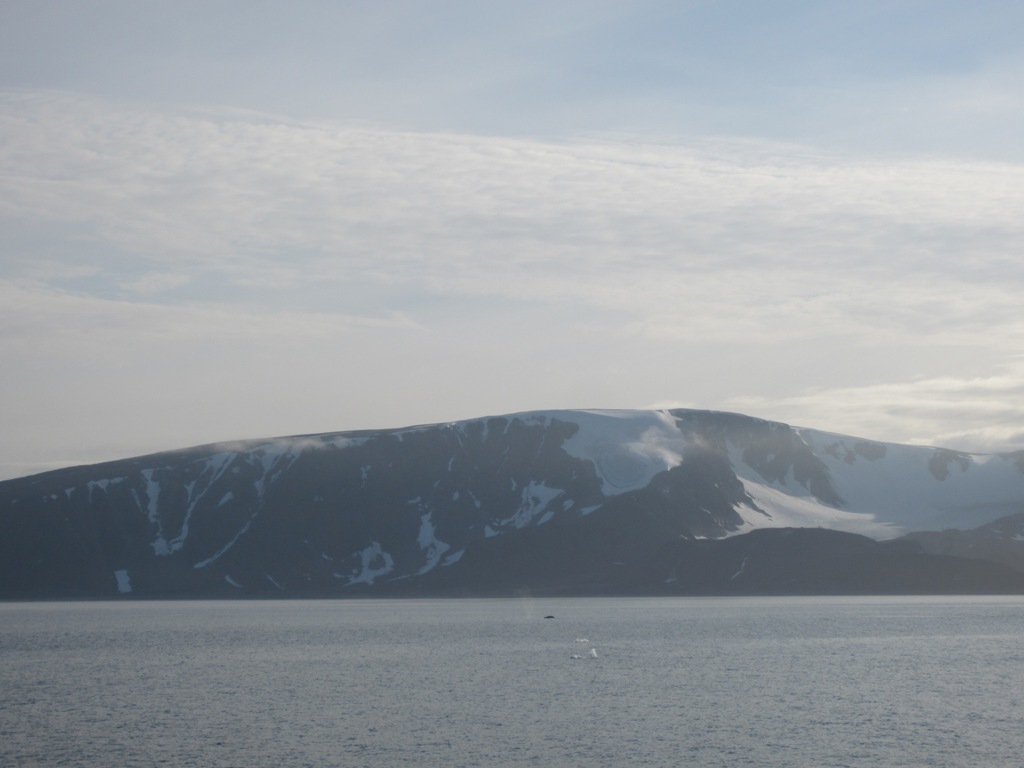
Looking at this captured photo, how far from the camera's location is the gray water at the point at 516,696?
48469mm

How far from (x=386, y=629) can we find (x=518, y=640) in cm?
2204

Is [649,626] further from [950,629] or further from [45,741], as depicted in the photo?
[45,741]

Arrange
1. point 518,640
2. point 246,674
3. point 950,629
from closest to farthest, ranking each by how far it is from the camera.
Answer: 1. point 246,674
2. point 518,640
3. point 950,629

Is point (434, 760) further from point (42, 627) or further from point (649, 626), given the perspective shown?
point (42, 627)

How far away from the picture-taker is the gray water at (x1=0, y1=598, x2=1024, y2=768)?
48.5m

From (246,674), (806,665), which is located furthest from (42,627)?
(806,665)

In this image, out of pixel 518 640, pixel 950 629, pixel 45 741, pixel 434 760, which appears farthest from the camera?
pixel 950 629

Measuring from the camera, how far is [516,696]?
65812 millimetres

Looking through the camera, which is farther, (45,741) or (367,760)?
(45,741)

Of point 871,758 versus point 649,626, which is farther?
→ point 649,626

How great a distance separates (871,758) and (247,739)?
941 inches

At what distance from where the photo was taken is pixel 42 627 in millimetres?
138500

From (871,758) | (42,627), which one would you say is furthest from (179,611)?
(871,758)

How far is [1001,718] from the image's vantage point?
186 feet
